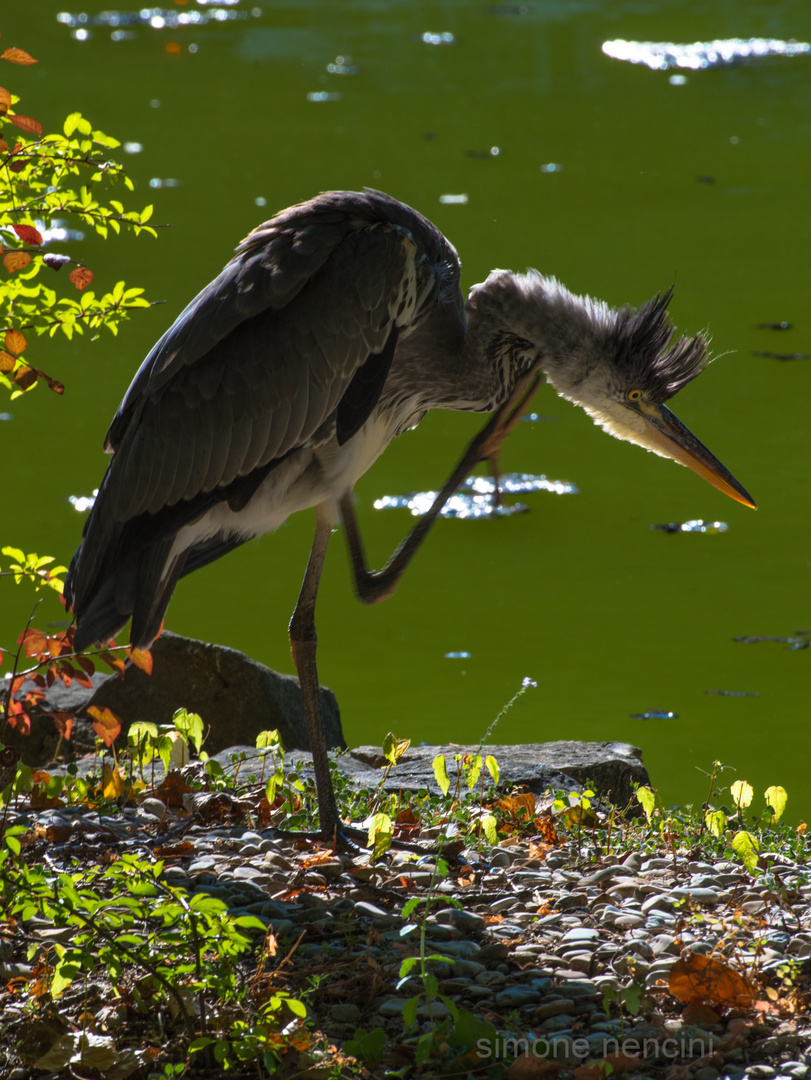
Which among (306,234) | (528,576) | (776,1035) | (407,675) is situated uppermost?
(306,234)

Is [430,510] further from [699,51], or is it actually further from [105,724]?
[699,51]

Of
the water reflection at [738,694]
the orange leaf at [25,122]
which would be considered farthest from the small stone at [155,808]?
the water reflection at [738,694]

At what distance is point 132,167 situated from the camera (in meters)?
13.3

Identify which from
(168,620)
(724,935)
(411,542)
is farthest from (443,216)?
(724,935)

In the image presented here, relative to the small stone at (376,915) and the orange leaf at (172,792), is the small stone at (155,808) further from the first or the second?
the small stone at (376,915)

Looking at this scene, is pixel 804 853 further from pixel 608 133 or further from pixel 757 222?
pixel 608 133

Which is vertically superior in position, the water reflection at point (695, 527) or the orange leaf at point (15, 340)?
the orange leaf at point (15, 340)

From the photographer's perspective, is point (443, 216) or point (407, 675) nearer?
point (407, 675)

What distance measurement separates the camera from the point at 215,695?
195 inches

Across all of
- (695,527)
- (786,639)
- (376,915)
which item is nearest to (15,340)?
(376,915)

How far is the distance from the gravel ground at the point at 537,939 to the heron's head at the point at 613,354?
136cm

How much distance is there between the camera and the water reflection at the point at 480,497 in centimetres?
739

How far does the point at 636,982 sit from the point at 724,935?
0.38 metres

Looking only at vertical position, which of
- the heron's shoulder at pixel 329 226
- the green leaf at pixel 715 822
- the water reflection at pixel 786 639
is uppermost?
the heron's shoulder at pixel 329 226
